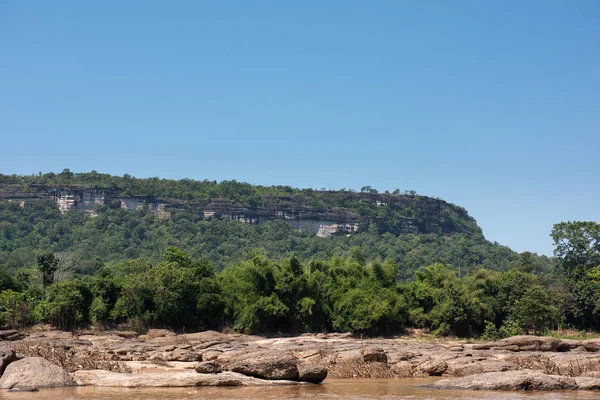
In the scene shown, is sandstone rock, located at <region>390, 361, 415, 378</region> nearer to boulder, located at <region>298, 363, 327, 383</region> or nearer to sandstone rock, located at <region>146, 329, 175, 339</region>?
boulder, located at <region>298, 363, 327, 383</region>

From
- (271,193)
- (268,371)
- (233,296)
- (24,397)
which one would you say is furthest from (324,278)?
(271,193)

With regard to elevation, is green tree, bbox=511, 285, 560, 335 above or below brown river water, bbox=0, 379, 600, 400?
above

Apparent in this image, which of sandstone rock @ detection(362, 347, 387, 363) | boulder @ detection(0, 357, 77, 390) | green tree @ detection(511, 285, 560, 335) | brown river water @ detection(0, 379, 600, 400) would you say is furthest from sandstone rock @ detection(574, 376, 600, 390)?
green tree @ detection(511, 285, 560, 335)

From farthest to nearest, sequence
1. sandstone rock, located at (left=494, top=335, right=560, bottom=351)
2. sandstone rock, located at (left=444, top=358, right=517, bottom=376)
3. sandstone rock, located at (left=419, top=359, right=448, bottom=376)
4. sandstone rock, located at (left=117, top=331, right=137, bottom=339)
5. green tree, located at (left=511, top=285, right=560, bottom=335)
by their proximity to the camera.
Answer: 1. green tree, located at (left=511, top=285, right=560, bottom=335)
2. sandstone rock, located at (left=117, top=331, right=137, bottom=339)
3. sandstone rock, located at (left=494, top=335, right=560, bottom=351)
4. sandstone rock, located at (left=419, top=359, right=448, bottom=376)
5. sandstone rock, located at (left=444, top=358, right=517, bottom=376)

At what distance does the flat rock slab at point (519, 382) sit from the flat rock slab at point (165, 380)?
278 inches

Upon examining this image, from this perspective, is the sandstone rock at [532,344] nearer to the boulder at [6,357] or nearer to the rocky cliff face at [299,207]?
the boulder at [6,357]

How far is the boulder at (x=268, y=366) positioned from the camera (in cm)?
2917

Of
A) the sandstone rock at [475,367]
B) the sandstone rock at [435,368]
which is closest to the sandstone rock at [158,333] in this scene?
the sandstone rock at [435,368]

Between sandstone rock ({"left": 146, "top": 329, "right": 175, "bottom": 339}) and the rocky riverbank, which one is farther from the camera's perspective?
sandstone rock ({"left": 146, "top": 329, "right": 175, "bottom": 339})

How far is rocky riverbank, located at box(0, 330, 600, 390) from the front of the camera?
28.3m

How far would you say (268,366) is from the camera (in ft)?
95.6

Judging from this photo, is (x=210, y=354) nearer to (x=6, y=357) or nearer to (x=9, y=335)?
(x=6, y=357)

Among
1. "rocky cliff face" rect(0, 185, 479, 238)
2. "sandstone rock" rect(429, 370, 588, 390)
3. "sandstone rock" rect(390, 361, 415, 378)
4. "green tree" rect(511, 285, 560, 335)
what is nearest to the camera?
"sandstone rock" rect(429, 370, 588, 390)

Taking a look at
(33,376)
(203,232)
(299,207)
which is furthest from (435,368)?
(299,207)
